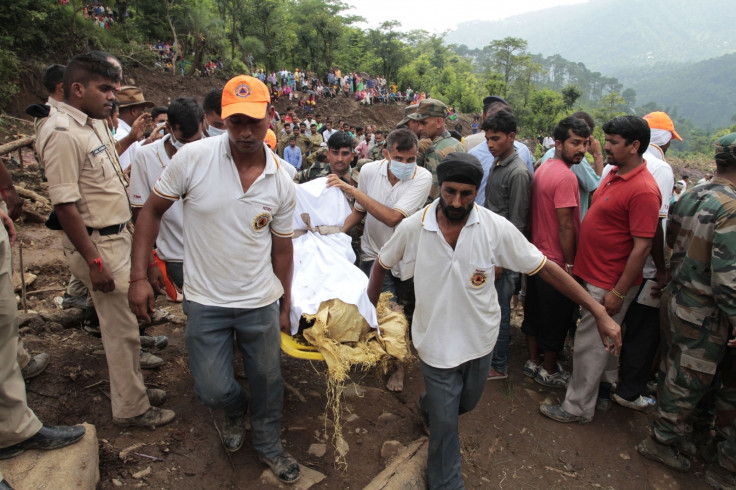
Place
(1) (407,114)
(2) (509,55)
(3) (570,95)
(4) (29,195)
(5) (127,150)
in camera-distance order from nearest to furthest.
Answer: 1. (5) (127,150)
2. (1) (407,114)
3. (4) (29,195)
4. (3) (570,95)
5. (2) (509,55)

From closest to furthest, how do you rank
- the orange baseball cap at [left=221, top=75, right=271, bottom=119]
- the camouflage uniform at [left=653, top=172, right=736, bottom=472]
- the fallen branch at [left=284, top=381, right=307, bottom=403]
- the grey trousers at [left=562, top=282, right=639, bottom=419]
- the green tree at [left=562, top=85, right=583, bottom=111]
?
1. the orange baseball cap at [left=221, top=75, right=271, bottom=119]
2. the camouflage uniform at [left=653, top=172, right=736, bottom=472]
3. the grey trousers at [left=562, top=282, right=639, bottom=419]
4. the fallen branch at [left=284, top=381, right=307, bottom=403]
5. the green tree at [left=562, top=85, right=583, bottom=111]

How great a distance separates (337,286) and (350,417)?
1.13 metres

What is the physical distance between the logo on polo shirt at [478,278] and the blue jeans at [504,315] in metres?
1.32

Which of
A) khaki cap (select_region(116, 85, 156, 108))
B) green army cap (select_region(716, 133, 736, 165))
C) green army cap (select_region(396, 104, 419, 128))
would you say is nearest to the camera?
green army cap (select_region(716, 133, 736, 165))

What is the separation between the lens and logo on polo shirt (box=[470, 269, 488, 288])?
2.56 m

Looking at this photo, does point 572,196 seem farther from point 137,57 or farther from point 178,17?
point 178,17

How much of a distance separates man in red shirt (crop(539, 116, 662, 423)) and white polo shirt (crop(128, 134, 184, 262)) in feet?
10.3

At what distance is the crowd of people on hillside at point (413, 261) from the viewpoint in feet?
8.29

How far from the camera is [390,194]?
402cm

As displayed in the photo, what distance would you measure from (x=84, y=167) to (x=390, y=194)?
7.62ft

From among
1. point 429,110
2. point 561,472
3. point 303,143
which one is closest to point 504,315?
point 561,472

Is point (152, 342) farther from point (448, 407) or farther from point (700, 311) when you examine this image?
point (700, 311)

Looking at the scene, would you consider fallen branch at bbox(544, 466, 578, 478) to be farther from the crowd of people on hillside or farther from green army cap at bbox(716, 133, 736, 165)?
green army cap at bbox(716, 133, 736, 165)

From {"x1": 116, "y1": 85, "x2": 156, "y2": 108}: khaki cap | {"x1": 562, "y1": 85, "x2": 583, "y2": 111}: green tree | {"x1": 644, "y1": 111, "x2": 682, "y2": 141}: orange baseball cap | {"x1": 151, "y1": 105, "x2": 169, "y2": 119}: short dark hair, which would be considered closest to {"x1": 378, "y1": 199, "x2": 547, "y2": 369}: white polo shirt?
{"x1": 644, "y1": 111, "x2": 682, "y2": 141}: orange baseball cap
